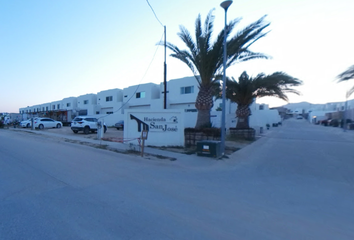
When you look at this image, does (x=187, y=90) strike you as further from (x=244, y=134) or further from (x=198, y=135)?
(x=198, y=135)

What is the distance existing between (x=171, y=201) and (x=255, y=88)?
48.8 feet

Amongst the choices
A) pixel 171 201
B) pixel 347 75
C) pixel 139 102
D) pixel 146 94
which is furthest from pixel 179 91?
pixel 171 201

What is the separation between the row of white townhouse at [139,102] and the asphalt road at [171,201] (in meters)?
17.9

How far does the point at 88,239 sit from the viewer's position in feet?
9.91

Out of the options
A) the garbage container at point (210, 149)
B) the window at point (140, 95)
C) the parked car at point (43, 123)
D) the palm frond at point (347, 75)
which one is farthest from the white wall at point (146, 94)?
the palm frond at point (347, 75)

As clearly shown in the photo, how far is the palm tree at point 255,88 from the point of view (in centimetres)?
1584

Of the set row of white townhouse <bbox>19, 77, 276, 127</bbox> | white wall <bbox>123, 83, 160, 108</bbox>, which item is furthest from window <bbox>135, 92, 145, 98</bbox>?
white wall <bbox>123, 83, 160, 108</bbox>

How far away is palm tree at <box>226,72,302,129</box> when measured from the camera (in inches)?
624

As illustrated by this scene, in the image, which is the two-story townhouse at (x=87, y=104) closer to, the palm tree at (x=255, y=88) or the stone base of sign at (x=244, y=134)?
the palm tree at (x=255, y=88)

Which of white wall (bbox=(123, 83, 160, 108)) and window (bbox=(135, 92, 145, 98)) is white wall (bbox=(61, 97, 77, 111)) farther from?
window (bbox=(135, 92, 145, 98))

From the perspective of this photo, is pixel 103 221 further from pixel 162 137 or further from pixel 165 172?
pixel 162 137

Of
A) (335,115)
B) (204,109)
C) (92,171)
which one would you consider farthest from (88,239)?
(335,115)

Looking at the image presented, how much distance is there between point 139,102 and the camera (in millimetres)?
41844

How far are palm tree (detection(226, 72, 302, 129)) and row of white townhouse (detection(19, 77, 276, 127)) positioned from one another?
20.4ft
